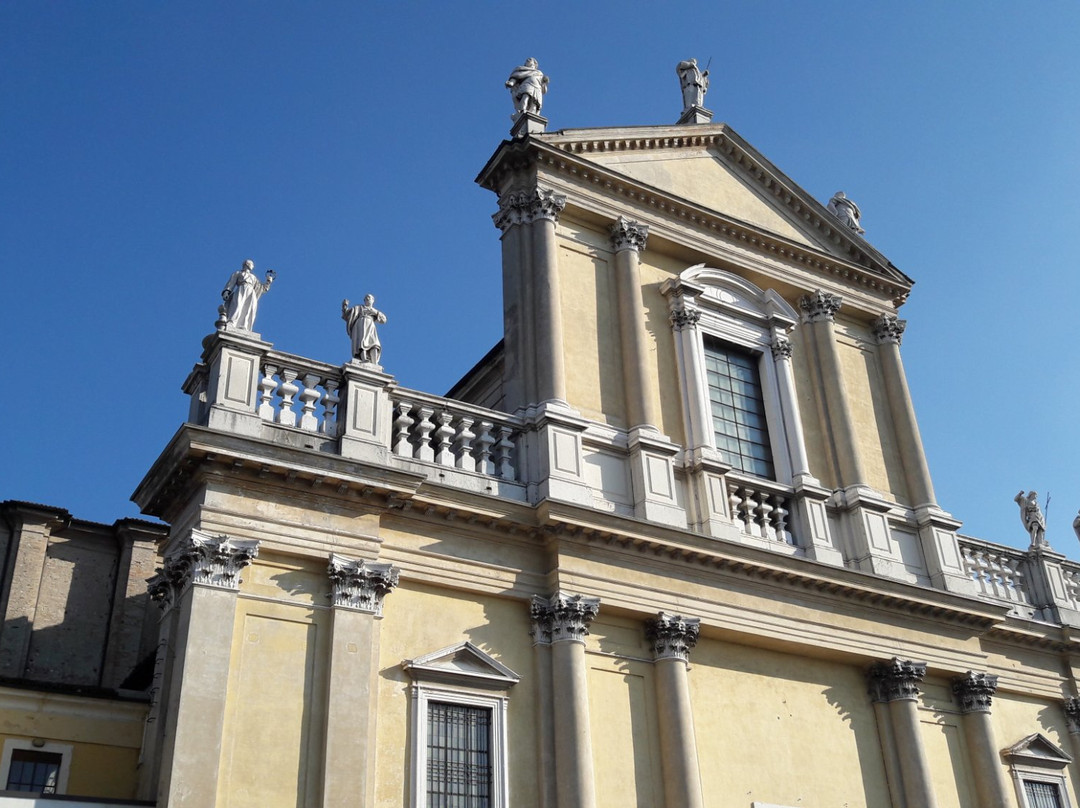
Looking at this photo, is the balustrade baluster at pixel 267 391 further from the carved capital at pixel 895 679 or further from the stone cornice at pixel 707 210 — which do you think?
the carved capital at pixel 895 679

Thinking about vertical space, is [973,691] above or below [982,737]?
above

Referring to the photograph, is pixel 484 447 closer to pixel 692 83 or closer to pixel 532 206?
pixel 532 206

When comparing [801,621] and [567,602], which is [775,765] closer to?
[801,621]

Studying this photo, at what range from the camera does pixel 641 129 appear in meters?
17.9

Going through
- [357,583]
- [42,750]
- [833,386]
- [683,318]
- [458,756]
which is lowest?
[458,756]

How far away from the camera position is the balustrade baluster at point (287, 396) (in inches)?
496

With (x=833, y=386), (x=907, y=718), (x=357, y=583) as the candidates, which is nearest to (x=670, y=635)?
(x=907, y=718)

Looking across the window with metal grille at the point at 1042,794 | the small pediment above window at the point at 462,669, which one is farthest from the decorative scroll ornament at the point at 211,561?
the window with metal grille at the point at 1042,794

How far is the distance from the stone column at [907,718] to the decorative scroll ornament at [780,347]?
4.67 meters

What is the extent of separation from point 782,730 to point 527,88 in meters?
9.52

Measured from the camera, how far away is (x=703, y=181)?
18625 mm

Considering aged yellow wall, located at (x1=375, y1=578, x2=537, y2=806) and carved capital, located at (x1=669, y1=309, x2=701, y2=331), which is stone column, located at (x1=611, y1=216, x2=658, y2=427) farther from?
aged yellow wall, located at (x1=375, y1=578, x2=537, y2=806)

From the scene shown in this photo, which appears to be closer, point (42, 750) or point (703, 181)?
point (42, 750)

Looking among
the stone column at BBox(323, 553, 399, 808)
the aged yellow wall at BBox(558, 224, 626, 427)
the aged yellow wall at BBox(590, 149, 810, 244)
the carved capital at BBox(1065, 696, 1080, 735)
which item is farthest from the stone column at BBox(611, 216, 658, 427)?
the carved capital at BBox(1065, 696, 1080, 735)
